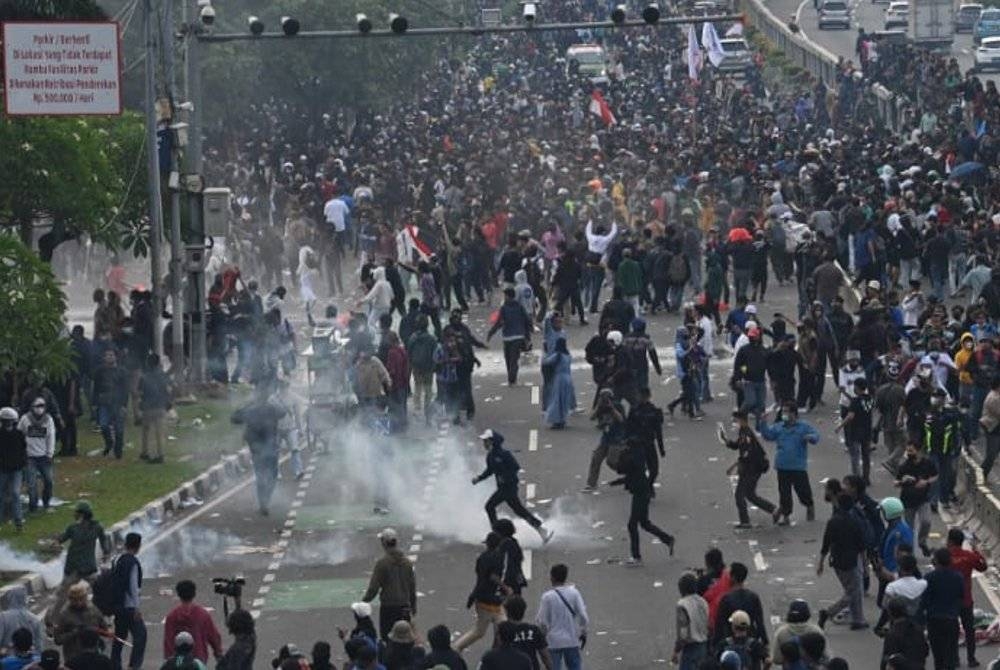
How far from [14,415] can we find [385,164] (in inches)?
1091

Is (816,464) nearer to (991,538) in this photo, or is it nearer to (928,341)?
(928,341)

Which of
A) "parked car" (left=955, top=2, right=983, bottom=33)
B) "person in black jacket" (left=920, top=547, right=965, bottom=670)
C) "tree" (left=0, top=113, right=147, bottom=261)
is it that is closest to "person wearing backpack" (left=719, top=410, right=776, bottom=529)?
"person in black jacket" (left=920, top=547, right=965, bottom=670)

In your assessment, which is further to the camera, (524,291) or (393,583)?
(524,291)

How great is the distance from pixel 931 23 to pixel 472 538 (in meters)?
62.6

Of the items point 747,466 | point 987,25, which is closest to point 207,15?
point 747,466

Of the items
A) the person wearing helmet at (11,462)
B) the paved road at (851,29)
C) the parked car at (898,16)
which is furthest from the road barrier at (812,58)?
the person wearing helmet at (11,462)

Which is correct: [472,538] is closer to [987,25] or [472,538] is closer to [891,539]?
[891,539]

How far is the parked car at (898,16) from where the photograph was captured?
9656cm

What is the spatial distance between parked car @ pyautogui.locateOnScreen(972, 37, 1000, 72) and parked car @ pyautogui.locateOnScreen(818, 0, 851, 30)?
59.8 feet

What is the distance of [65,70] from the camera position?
3491cm

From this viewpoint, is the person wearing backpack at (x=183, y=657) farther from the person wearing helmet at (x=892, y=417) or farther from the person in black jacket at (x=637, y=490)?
the person wearing helmet at (x=892, y=417)

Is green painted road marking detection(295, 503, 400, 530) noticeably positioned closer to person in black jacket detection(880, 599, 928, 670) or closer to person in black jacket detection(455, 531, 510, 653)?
person in black jacket detection(455, 531, 510, 653)

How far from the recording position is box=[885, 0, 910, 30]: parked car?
96.6 metres

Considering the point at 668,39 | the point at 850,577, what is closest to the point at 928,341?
the point at 850,577
